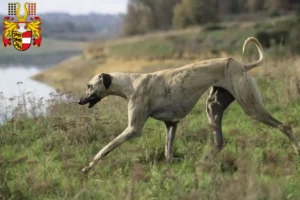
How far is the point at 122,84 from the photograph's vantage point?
253 inches

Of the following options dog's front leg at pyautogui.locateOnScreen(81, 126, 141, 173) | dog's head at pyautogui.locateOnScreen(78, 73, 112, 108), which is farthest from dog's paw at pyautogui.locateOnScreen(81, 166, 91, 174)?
dog's head at pyautogui.locateOnScreen(78, 73, 112, 108)

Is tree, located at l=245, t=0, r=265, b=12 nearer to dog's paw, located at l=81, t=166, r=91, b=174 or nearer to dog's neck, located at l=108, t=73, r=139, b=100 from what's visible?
dog's neck, located at l=108, t=73, r=139, b=100

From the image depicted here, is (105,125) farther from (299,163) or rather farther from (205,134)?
(299,163)

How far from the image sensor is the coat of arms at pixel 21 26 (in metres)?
10.1

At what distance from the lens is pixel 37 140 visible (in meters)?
8.13

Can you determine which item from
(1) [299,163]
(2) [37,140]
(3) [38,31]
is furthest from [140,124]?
(3) [38,31]

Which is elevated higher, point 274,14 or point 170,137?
point 274,14

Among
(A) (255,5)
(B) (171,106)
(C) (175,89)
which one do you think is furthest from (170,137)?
(A) (255,5)

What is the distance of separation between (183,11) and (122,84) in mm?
44957

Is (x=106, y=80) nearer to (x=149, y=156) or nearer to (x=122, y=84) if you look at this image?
(x=122, y=84)

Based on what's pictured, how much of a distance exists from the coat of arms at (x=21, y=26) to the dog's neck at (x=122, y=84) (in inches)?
142

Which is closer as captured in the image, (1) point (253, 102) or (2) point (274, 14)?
(1) point (253, 102)

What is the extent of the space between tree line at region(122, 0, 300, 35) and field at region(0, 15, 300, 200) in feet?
124

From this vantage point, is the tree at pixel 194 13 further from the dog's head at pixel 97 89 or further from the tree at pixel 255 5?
the dog's head at pixel 97 89
